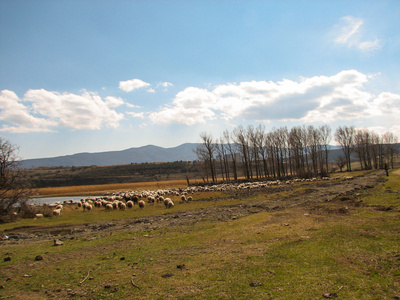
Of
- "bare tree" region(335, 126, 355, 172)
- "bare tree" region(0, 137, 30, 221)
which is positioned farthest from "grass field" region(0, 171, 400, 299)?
"bare tree" region(335, 126, 355, 172)

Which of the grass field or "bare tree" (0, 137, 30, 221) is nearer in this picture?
the grass field

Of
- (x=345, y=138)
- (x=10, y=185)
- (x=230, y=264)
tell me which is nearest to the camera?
(x=230, y=264)

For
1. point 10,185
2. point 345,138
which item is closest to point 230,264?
point 10,185

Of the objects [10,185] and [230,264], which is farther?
[10,185]

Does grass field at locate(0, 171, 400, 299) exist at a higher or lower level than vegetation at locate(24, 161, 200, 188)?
higher

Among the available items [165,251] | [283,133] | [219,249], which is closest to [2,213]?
[165,251]

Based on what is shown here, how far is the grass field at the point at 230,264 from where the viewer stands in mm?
6309

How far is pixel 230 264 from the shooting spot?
26.9 feet

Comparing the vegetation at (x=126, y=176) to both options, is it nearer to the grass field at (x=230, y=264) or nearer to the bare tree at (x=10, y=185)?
the bare tree at (x=10, y=185)

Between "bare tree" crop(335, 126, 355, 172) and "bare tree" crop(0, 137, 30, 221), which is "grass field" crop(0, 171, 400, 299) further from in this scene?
"bare tree" crop(335, 126, 355, 172)

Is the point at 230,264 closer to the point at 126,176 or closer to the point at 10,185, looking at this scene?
the point at 10,185

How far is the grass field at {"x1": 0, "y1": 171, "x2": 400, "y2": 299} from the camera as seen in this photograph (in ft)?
20.7

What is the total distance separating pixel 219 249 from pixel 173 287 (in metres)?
3.76

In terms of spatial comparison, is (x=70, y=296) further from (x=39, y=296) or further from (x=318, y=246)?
(x=318, y=246)
